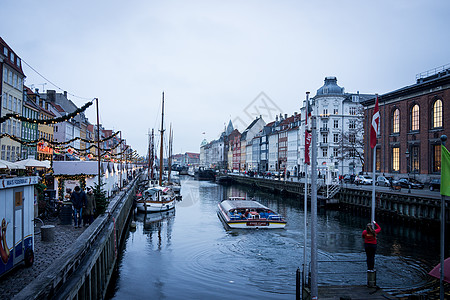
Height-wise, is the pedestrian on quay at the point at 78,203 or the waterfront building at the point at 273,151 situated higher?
the waterfront building at the point at 273,151

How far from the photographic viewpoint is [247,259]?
2180cm

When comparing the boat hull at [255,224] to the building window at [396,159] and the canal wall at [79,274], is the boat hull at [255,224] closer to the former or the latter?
the canal wall at [79,274]

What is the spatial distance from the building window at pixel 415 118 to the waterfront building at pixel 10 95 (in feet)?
175

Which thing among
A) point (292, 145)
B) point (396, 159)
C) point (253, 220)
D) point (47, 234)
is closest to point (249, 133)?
point (292, 145)

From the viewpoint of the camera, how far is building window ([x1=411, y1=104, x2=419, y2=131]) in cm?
5581

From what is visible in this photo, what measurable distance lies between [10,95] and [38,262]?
4349cm

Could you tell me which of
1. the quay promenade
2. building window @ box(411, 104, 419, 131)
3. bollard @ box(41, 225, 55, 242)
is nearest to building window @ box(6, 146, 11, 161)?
the quay promenade

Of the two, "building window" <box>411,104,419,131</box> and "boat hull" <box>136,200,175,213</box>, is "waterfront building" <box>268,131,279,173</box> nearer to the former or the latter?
"building window" <box>411,104,419,131</box>

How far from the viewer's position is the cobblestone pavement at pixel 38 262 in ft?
33.0

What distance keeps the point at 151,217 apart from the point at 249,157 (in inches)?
4569

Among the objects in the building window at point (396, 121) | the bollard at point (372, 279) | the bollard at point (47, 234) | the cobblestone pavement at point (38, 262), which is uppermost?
the building window at point (396, 121)

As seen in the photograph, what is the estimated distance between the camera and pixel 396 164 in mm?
59312

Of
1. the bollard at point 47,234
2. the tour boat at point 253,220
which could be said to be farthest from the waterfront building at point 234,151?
Result: the bollard at point 47,234

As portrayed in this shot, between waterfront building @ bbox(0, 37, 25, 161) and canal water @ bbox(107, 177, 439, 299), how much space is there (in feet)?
75.4
